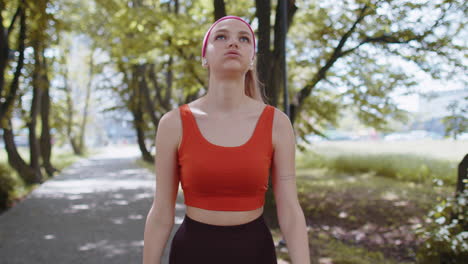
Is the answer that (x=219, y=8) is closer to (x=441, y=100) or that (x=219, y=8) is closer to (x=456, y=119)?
(x=456, y=119)

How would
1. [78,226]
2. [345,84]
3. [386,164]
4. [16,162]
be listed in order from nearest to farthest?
Result: [78,226], [345,84], [16,162], [386,164]

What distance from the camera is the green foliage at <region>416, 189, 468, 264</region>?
4234mm

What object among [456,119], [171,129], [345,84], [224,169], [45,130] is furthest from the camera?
[45,130]

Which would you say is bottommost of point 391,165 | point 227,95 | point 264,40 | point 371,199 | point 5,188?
point 371,199

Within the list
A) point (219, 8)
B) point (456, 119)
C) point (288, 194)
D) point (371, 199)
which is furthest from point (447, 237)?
point (371, 199)

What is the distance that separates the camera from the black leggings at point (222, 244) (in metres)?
1.71

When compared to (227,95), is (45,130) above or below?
below

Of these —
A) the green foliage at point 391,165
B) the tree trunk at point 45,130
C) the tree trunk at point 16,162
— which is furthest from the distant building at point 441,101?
the tree trunk at point 45,130

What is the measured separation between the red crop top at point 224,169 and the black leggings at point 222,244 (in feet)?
0.30

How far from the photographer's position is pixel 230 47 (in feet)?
5.79

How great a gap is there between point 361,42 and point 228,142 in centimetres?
718

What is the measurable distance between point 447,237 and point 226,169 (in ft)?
12.2

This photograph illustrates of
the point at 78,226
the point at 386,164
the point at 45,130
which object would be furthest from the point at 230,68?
the point at 45,130

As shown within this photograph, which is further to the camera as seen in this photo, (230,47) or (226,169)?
(230,47)
